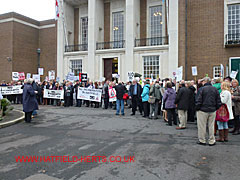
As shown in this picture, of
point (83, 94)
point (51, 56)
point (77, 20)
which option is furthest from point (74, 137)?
point (51, 56)

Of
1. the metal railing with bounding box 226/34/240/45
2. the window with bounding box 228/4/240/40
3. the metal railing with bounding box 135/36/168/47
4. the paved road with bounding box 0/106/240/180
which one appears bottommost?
the paved road with bounding box 0/106/240/180

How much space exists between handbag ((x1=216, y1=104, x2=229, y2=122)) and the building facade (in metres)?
14.1

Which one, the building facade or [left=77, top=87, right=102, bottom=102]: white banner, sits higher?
the building facade

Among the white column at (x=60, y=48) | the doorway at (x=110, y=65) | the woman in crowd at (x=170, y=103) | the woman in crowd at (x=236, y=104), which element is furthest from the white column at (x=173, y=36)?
the white column at (x=60, y=48)

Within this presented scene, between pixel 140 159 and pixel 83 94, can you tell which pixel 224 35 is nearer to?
pixel 83 94

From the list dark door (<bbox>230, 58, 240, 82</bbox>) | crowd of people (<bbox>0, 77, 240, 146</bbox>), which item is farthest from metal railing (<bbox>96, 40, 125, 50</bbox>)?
dark door (<bbox>230, 58, 240, 82</bbox>)

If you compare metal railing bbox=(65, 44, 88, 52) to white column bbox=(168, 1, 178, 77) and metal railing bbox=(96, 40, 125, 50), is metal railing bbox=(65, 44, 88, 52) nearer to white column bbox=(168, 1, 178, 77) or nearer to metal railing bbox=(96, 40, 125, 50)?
metal railing bbox=(96, 40, 125, 50)

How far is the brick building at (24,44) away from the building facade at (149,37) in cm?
504

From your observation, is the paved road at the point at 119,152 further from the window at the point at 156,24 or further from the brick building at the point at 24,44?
the brick building at the point at 24,44

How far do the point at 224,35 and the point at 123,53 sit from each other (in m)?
10.2

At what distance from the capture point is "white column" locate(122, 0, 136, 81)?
2188 cm

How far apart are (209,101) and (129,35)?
57.5 ft

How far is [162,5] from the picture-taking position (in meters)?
22.6

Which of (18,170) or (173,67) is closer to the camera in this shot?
(18,170)
